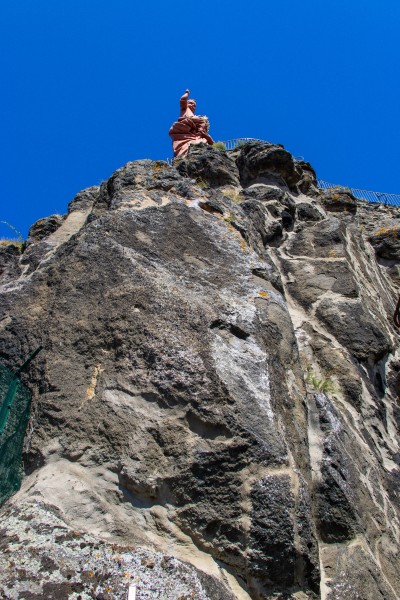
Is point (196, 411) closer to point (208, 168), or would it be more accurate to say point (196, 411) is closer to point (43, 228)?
point (43, 228)

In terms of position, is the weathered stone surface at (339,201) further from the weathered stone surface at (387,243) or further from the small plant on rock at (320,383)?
the small plant on rock at (320,383)

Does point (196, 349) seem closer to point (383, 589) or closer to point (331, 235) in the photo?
point (383, 589)

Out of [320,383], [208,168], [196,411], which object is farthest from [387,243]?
[196,411]

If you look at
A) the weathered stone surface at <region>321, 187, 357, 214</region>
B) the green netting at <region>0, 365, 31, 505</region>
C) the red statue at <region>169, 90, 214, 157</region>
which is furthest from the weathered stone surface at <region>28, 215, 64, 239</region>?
the red statue at <region>169, 90, 214, 157</region>

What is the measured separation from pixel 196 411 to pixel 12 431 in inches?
30.6

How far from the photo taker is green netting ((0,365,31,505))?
7.99 ft

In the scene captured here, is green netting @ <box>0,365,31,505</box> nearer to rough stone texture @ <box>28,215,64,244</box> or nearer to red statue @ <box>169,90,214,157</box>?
rough stone texture @ <box>28,215,64,244</box>

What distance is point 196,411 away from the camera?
2635 mm

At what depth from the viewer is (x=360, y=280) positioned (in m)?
5.23

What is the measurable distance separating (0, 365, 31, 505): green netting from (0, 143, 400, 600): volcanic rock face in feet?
0.22

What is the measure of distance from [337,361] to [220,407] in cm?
154

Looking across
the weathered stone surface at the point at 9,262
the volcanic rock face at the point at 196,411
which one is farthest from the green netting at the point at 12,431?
the weathered stone surface at the point at 9,262

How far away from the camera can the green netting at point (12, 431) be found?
244cm

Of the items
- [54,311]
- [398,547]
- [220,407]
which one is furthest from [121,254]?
[398,547]
